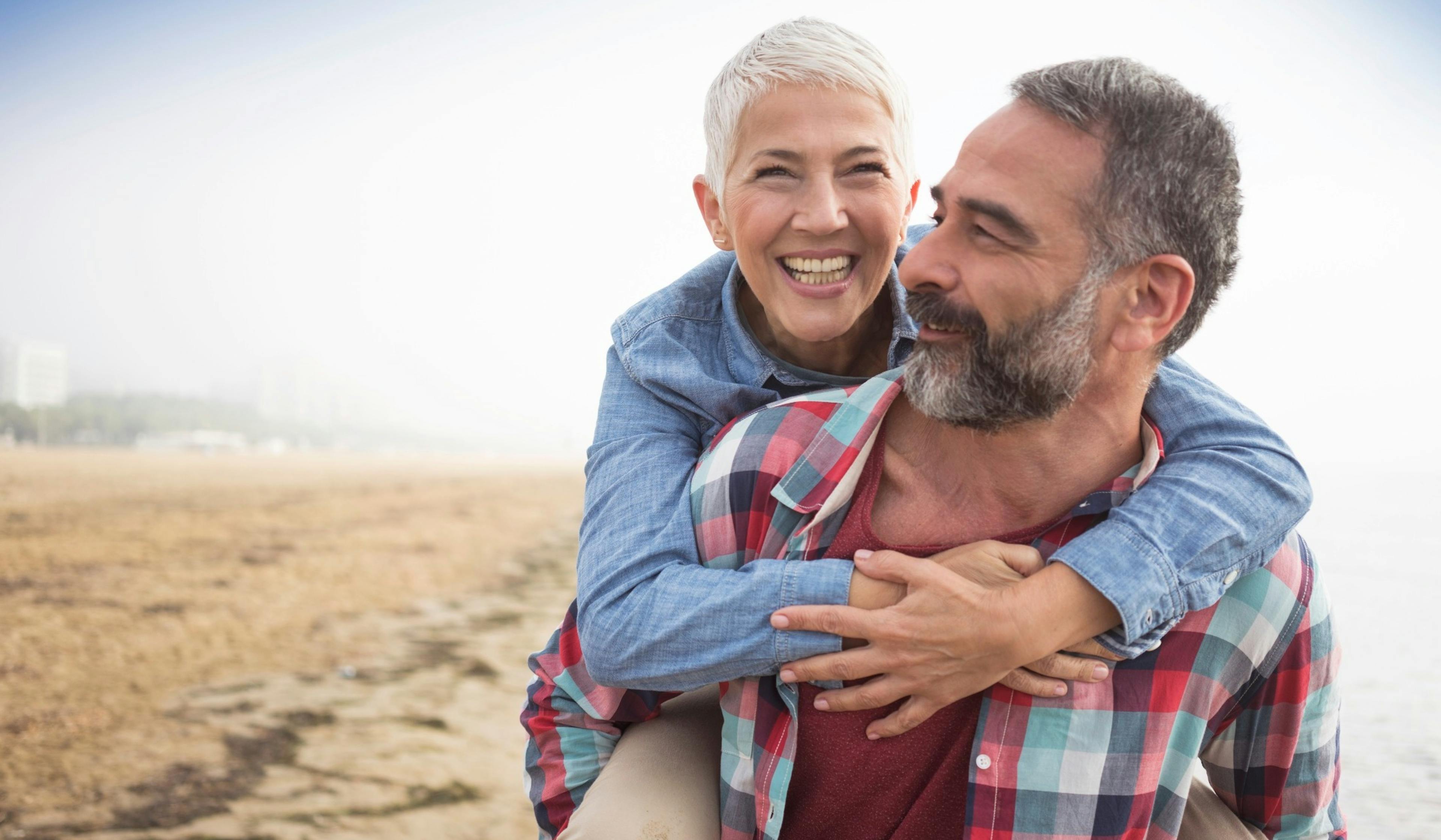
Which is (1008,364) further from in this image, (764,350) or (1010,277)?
(764,350)

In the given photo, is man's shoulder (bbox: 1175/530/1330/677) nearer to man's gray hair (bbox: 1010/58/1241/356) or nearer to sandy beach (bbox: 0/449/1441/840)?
man's gray hair (bbox: 1010/58/1241/356)

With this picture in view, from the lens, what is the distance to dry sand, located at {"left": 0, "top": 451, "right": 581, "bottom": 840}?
473cm

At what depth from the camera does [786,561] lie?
1.87 meters

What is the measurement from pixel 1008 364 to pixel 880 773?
Result: 0.78 meters

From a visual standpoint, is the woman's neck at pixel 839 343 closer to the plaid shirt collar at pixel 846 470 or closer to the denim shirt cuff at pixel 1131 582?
the plaid shirt collar at pixel 846 470

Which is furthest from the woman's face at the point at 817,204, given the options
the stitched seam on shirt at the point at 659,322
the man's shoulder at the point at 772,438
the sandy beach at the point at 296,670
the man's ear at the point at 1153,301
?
the sandy beach at the point at 296,670

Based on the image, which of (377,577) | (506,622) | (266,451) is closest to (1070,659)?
(506,622)

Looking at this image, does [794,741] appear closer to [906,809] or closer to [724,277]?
[906,809]

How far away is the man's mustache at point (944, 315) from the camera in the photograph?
6.27 feet

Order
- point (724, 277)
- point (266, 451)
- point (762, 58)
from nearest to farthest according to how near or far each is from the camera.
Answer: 1. point (762, 58)
2. point (724, 277)
3. point (266, 451)

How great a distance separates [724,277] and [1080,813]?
1.60 metres

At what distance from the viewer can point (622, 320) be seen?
263 centimetres

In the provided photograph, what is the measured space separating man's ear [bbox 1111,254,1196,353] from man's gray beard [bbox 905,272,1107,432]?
0.20 feet

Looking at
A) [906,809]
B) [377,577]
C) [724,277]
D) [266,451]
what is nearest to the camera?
[906,809]
